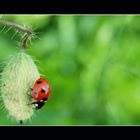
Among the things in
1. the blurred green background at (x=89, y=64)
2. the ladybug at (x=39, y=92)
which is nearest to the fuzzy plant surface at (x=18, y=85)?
the ladybug at (x=39, y=92)

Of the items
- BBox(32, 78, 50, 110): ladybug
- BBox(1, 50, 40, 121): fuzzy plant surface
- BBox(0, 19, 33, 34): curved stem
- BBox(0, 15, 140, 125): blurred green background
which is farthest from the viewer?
BBox(0, 15, 140, 125): blurred green background

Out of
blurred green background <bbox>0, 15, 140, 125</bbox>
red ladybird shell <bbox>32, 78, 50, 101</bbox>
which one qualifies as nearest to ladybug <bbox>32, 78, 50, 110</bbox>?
red ladybird shell <bbox>32, 78, 50, 101</bbox>

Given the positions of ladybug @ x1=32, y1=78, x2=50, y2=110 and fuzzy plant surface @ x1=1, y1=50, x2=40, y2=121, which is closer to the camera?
fuzzy plant surface @ x1=1, y1=50, x2=40, y2=121

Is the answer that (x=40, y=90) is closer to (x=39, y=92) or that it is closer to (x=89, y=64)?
(x=39, y=92)

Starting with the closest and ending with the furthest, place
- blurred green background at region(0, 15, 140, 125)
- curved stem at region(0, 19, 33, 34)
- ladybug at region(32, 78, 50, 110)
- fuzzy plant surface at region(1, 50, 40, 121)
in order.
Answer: curved stem at region(0, 19, 33, 34)
fuzzy plant surface at region(1, 50, 40, 121)
ladybug at region(32, 78, 50, 110)
blurred green background at region(0, 15, 140, 125)

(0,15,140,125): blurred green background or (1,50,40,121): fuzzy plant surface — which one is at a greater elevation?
(0,15,140,125): blurred green background

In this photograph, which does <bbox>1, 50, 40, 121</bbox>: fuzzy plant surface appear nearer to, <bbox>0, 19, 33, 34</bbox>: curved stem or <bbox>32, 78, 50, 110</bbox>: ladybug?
<bbox>32, 78, 50, 110</bbox>: ladybug

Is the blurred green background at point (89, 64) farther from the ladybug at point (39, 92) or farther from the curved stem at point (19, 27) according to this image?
the curved stem at point (19, 27)
